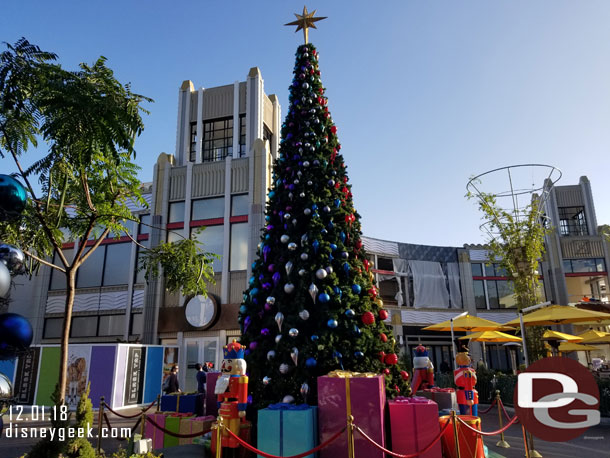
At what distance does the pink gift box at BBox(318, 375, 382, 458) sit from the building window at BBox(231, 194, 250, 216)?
1703 centimetres

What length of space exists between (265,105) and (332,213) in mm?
19754

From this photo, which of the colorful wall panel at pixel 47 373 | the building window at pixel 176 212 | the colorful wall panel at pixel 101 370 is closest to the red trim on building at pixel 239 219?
the building window at pixel 176 212

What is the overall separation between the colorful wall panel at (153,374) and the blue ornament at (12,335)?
1249 cm

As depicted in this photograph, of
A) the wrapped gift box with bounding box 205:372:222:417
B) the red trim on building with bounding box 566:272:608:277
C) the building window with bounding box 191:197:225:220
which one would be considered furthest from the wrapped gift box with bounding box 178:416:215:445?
the red trim on building with bounding box 566:272:608:277

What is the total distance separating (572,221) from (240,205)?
28.0 m

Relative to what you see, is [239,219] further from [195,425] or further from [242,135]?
[195,425]

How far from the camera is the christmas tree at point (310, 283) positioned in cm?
711

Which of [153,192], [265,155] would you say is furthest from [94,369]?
[265,155]

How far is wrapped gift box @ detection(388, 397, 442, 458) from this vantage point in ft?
20.7

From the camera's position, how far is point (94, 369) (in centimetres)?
1558

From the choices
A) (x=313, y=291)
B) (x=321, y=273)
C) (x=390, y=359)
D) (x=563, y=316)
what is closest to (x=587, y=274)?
(x=563, y=316)

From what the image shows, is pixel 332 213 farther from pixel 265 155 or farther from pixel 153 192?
pixel 153 192

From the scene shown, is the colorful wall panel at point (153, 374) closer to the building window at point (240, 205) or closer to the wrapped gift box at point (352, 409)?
the building window at point (240, 205)

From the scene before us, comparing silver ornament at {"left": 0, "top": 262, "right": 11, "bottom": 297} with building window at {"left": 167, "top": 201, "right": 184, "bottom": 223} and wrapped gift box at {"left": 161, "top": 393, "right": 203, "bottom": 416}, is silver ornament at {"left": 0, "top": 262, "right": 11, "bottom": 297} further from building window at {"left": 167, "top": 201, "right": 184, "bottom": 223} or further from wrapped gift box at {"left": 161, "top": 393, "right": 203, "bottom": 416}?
building window at {"left": 167, "top": 201, "right": 184, "bottom": 223}
